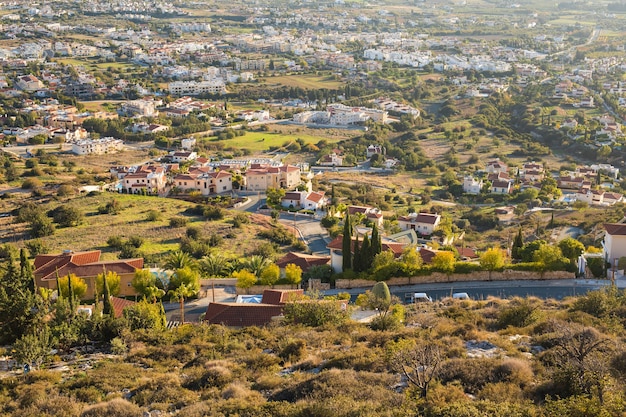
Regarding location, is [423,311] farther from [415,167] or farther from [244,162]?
[415,167]

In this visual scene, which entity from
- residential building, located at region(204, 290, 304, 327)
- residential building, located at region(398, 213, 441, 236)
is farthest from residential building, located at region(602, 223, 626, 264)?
residential building, located at region(398, 213, 441, 236)

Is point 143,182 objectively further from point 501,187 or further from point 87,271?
point 501,187

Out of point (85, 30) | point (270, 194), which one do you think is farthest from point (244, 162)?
point (85, 30)

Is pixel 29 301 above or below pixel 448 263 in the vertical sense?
above

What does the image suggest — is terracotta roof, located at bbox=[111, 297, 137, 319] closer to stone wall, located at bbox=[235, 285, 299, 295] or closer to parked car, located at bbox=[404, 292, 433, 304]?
stone wall, located at bbox=[235, 285, 299, 295]

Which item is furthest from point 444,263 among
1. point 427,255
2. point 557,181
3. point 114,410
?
point 557,181
